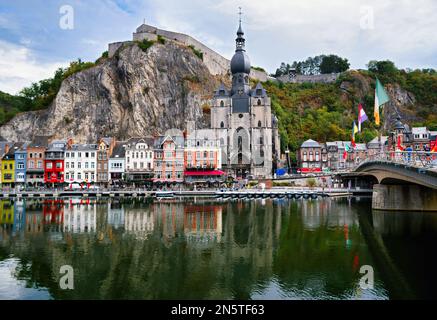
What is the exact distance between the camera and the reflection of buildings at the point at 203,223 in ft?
114

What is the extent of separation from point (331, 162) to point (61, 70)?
81.4 meters

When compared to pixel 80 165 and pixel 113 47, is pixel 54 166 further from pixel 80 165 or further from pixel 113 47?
pixel 113 47

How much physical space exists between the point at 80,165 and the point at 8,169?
50.1 ft

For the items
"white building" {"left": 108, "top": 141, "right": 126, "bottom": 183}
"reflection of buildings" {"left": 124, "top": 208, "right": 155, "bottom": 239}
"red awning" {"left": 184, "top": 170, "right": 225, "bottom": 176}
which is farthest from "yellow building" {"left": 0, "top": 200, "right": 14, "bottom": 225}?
"red awning" {"left": 184, "top": 170, "right": 225, "bottom": 176}

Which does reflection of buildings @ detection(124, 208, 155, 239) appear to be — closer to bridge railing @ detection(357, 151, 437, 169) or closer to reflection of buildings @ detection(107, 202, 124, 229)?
reflection of buildings @ detection(107, 202, 124, 229)

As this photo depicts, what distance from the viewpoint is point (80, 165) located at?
8550 cm

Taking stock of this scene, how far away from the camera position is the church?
8988cm

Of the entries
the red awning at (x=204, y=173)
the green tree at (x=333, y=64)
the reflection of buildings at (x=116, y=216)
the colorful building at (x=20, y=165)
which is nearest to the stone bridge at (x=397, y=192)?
the reflection of buildings at (x=116, y=216)

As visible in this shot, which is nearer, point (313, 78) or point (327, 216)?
point (327, 216)

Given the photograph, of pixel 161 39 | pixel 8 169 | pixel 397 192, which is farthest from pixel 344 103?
pixel 8 169

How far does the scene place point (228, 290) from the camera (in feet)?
65.4

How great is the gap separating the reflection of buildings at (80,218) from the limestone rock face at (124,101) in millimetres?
45052

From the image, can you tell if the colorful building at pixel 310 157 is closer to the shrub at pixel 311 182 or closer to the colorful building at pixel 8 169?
the shrub at pixel 311 182

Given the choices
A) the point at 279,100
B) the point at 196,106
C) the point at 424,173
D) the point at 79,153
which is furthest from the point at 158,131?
the point at 424,173
